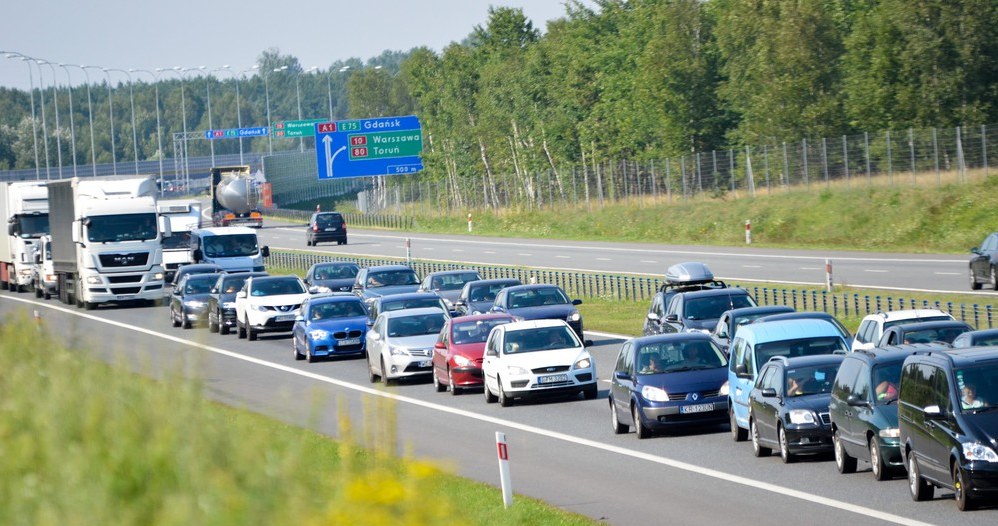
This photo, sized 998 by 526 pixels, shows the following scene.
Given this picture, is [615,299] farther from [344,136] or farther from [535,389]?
[344,136]

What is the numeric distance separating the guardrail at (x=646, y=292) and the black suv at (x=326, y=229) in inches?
475

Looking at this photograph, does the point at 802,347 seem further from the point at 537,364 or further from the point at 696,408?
the point at 537,364

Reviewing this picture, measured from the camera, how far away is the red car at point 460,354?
29.9m

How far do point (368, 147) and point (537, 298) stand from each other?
4672 centimetres

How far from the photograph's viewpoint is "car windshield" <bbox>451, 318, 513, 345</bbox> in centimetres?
3042

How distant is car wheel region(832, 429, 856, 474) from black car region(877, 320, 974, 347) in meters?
4.65

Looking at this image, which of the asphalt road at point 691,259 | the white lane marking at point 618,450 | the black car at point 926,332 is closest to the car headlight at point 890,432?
the white lane marking at point 618,450

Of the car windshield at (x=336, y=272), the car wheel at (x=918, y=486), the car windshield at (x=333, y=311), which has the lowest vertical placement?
the car wheel at (x=918, y=486)

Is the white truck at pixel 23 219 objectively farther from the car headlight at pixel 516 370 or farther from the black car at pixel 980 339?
the black car at pixel 980 339

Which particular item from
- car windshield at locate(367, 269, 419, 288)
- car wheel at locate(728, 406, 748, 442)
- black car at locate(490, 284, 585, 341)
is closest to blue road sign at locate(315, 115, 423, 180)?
car windshield at locate(367, 269, 419, 288)

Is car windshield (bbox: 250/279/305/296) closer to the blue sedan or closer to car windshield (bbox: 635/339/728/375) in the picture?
the blue sedan

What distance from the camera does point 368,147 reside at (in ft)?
273

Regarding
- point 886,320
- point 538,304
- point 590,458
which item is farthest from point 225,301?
point 590,458

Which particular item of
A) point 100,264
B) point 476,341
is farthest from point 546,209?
point 476,341
